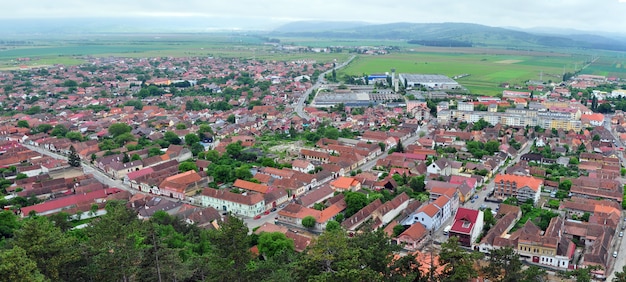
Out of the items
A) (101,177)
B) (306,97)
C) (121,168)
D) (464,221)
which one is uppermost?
(464,221)

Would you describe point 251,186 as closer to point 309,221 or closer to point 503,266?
point 309,221

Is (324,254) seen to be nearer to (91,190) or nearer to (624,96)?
(91,190)

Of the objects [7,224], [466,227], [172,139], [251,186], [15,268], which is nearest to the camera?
[15,268]

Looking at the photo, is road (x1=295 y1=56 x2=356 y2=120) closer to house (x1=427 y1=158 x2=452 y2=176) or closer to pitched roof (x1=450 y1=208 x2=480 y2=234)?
house (x1=427 y1=158 x2=452 y2=176)

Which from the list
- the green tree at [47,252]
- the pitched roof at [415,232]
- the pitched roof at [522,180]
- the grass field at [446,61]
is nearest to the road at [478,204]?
the pitched roof at [415,232]

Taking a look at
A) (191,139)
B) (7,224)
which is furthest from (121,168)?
(7,224)

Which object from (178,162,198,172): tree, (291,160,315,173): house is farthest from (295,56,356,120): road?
(178,162,198,172): tree
